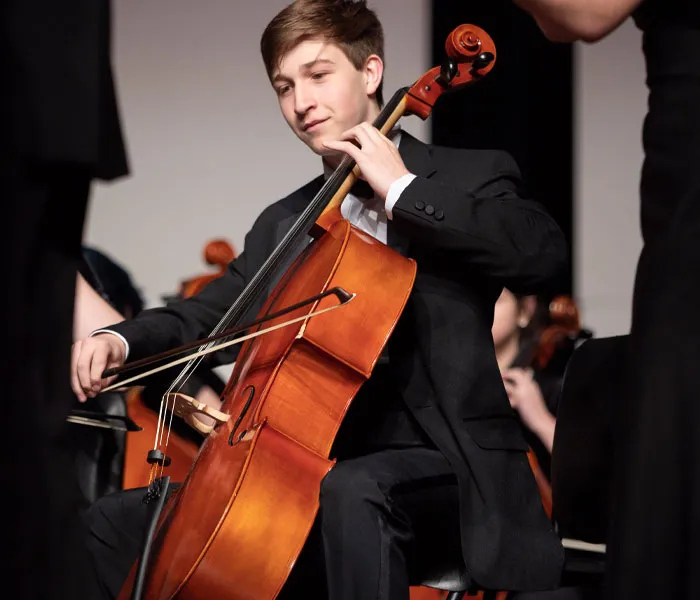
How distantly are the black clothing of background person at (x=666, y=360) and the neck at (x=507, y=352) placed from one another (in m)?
1.65

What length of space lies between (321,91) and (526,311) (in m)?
1.20

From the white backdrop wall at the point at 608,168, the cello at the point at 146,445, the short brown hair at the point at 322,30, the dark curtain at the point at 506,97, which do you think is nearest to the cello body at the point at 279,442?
the short brown hair at the point at 322,30

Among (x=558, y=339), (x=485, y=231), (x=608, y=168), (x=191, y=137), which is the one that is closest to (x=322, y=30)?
(x=485, y=231)

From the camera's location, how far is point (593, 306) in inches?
150

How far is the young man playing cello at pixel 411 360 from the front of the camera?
136 centimetres

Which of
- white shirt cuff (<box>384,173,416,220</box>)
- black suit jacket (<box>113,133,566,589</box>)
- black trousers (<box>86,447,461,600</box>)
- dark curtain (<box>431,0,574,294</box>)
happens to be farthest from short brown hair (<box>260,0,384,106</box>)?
dark curtain (<box>431,0,574,294</box>)

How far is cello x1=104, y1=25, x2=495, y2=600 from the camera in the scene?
1.27m

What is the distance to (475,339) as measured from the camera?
4.99ft

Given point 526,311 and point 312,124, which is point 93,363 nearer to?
point 312,124

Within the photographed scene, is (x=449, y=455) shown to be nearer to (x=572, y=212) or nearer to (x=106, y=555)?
(x=106, y=555)

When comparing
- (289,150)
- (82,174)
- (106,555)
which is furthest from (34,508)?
(289,150)

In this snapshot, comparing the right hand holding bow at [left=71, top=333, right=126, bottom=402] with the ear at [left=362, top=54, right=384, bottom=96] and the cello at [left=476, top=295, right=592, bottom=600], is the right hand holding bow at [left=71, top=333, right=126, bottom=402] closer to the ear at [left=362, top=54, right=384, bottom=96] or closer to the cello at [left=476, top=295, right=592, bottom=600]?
the ear at [left=362, top=54, right=384, bottom=96]

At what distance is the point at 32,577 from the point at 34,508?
0.05m

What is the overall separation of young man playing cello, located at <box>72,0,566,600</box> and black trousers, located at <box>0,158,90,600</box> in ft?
1.98
